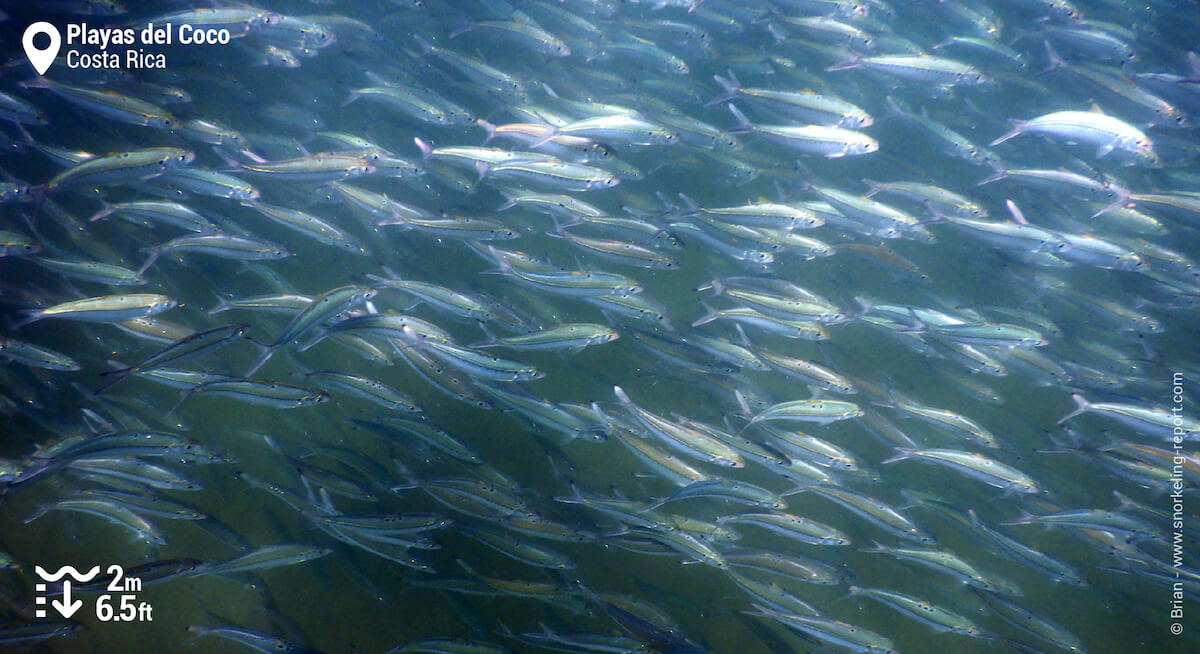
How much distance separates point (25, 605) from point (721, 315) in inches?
251

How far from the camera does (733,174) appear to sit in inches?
180

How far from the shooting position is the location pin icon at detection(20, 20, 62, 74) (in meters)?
4.37

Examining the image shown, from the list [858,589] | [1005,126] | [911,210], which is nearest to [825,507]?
[858,589]

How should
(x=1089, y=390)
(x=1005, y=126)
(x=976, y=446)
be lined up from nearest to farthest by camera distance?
1. (x=1089, y=390)
2. (x=976, y=446)
3. (x=1005, y=126)

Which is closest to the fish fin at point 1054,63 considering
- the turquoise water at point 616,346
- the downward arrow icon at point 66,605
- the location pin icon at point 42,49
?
the turquoise water at point 616,346

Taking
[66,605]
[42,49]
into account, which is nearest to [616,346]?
[66,605]

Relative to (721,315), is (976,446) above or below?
below

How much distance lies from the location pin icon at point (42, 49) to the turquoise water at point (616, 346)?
0.21m

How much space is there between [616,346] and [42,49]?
19.4 feet

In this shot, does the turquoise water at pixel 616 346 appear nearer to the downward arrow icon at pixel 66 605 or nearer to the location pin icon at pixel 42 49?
the downward arrow icon at pixel 66 605

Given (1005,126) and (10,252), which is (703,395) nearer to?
(1005,126)

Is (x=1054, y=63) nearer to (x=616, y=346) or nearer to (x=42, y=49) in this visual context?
(x=616, y=346)

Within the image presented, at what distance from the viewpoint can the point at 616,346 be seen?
16.0 feet

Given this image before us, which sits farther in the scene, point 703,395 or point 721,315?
point 703,395
